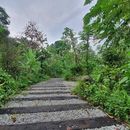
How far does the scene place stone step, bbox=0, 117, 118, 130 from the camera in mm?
2903

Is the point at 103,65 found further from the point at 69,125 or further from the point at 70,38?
the point at 70,38

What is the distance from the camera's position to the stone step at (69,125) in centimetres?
290

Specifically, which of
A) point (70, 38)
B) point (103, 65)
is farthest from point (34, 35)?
point (103, 65)

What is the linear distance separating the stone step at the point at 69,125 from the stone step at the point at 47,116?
0.15 m

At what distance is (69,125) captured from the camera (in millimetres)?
3006

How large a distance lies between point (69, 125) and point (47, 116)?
0.60m

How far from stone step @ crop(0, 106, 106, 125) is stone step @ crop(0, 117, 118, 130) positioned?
0.15m

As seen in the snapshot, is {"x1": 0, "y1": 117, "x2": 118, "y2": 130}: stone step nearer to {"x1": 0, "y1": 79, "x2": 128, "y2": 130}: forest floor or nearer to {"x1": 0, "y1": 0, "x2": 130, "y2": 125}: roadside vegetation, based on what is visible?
{"x1": 0, "y1": 79, "x2": 128, "y2": 130}: forest floor

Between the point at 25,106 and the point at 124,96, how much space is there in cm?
188

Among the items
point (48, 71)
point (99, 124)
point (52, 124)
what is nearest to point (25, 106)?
point (52, 124)

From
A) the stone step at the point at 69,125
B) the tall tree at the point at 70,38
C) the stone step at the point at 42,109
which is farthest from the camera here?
the tall tree at the point at 70,38

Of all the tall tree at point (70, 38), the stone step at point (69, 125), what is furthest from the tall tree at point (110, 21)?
the tall tree at point (70, 38)

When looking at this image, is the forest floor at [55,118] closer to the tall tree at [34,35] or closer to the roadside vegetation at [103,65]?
the roadside vegetation at [103,65]

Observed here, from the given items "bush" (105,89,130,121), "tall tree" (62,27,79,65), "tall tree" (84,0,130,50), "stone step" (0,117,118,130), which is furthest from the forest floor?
"tall tree" (62,27,79,65)
